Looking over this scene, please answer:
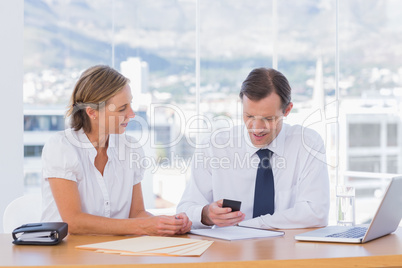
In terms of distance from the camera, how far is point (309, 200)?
2.45 meters

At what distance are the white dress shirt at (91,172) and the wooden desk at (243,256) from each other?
0.44 metres

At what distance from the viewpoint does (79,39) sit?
209 inches

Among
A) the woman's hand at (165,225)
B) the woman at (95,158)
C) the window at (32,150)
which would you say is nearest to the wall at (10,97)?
the window at (32,150)

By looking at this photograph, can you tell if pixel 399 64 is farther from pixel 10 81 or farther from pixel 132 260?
pixel 132 260

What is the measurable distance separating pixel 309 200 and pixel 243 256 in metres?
0.85

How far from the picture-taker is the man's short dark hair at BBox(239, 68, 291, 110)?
258 centimetres

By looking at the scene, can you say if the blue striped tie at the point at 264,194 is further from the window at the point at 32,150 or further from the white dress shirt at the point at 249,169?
the window at the point at 32,150

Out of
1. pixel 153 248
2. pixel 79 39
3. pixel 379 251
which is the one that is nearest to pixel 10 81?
pixel 79 39

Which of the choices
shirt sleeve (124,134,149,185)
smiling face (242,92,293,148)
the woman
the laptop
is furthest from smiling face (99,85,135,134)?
the laptop

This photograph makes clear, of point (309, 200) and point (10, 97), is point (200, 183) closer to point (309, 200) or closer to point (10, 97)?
point (309, 200)

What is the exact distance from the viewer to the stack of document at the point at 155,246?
173 cm

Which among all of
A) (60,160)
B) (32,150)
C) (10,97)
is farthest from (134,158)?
(32,150)

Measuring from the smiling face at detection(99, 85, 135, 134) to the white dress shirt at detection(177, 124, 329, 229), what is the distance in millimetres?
420

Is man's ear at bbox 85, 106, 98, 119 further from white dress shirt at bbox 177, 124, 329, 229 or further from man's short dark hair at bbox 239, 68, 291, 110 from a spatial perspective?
man's short dark hair at bbox 239, 68, 291, 110
